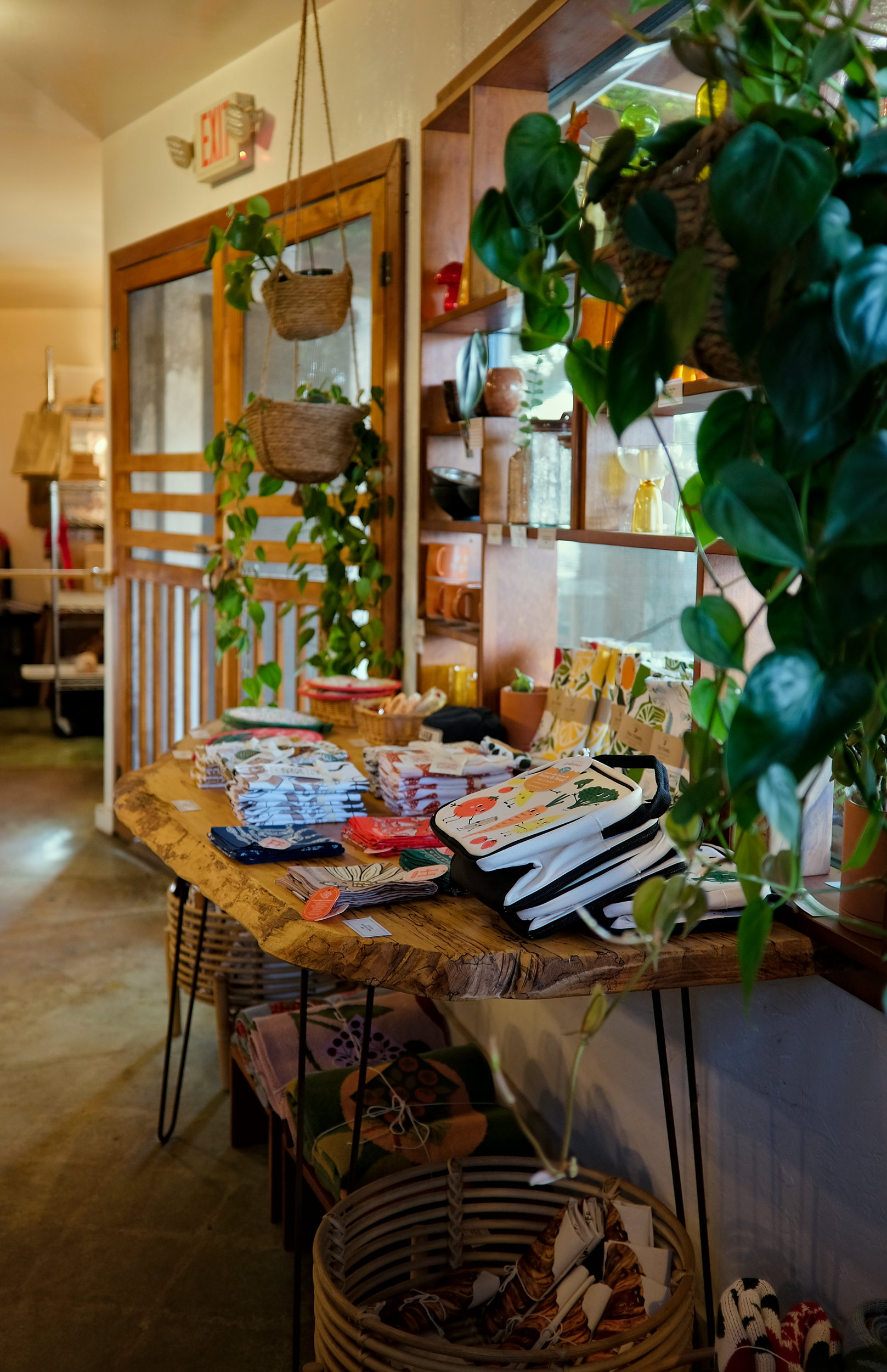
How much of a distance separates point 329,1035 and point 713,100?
1.81 meters

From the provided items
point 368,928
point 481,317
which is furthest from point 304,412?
point 368,928

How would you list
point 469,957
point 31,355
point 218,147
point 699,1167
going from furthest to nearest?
point 31,355 < point 218,147 < point 699,1167 < point 469,957

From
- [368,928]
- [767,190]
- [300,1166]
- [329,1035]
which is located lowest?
[329,1035]

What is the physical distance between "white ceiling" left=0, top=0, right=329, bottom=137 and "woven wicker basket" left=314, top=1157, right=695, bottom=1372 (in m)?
2.99

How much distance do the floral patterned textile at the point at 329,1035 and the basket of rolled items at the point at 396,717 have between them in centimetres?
55

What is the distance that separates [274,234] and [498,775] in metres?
1.57

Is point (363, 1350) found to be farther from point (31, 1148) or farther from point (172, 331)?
point (172, 331)

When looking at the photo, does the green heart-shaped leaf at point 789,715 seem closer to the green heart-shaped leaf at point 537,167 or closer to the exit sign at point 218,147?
the green heart-shaped leaf at point 537,167

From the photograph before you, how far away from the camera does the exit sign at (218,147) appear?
363cm

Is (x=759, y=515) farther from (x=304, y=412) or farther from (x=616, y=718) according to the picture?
(x=304, y=412)

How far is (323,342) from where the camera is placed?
11.2 ft

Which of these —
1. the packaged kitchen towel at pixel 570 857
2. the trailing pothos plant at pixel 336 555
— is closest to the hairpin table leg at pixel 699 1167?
the packaged kitchen towel at pixel 570 857

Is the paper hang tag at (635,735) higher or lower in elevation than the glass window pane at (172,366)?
lower

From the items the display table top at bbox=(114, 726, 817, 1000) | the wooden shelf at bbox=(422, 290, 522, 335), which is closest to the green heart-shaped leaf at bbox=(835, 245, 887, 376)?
the display table top at bbox=(114, 726, 817, 1000)
